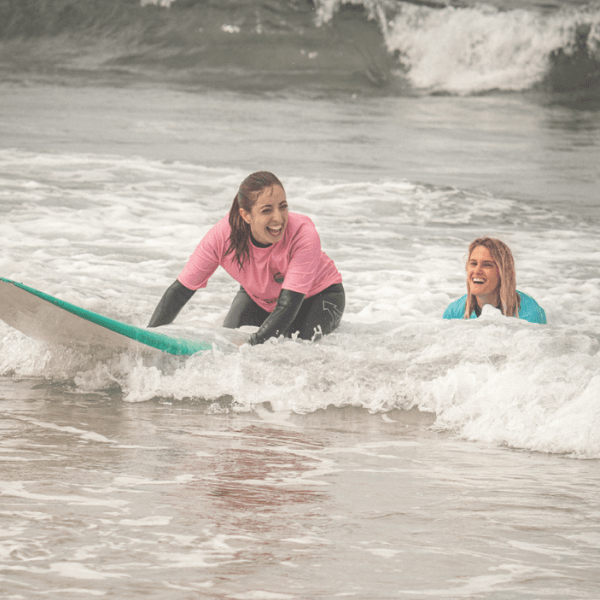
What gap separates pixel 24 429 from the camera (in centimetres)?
326

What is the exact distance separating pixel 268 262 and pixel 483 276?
3.98 feet

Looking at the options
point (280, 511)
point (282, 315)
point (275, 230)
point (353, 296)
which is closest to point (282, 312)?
point (282, 315)

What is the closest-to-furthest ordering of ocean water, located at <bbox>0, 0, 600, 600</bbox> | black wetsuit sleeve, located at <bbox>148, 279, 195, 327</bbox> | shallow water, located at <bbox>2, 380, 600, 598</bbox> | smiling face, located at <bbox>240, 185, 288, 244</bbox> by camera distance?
shallow water, located at <bbox>2, 380, 600, 598</bbox>, ocean water, located at <bbox>0, 0, 600, 600</bbox>, smiling face, located at <bbox>240, 185, 288, 244</bbox>, black wetsuit sleeve, located at <bbox>148, 279, 195, 327</bbox>

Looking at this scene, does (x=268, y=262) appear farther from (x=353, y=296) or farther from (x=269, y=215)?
(x=353, y=296)

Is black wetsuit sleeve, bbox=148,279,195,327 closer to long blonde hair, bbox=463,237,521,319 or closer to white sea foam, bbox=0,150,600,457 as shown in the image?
white sea foam, bbox=0,150,600,457

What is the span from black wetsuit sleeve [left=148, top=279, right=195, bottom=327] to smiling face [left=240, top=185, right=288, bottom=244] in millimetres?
537

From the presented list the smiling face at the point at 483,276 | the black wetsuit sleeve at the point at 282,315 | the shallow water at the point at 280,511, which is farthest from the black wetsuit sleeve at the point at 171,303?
the smiling face at the point at 483,276

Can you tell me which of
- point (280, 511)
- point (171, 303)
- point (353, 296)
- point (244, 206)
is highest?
point (244, 206)

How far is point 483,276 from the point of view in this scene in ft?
15.0

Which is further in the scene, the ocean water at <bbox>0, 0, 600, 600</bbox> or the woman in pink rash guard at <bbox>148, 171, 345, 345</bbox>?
the woman in pink rash guard at <bbox>148, 171, 345, 345</bbox>

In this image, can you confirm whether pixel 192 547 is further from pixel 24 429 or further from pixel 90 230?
pixel 90 230

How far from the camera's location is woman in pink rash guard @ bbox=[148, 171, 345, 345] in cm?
401

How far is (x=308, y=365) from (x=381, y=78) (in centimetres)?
2217

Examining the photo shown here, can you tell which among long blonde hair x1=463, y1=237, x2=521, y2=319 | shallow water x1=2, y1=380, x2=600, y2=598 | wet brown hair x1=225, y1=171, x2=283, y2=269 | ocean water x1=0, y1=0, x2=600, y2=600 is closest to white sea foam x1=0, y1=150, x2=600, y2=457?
ocean water x1=0, y1=0, x2=600, y2=600
